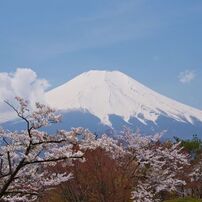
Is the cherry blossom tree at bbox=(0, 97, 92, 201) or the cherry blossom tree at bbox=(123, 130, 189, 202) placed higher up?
the cherry blossom tree at bbox=(123, 130, 189, 202)

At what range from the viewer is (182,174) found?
34.0m

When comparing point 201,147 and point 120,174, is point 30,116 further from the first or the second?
point 201,147

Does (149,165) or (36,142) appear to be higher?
(149,165)

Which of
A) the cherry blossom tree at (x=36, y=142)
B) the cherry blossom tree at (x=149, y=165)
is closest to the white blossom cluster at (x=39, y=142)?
the cherry blossom tree at (x=36, y=142)

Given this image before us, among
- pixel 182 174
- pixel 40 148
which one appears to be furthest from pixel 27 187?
pixel 182 174

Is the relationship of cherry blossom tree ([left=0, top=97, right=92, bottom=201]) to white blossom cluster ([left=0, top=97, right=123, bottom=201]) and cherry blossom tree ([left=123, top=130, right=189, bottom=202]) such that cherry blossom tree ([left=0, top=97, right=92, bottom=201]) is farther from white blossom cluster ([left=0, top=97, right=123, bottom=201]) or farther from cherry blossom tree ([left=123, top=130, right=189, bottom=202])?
cherry blossom tree ([left=123, top=130, right=189, bottom=202])

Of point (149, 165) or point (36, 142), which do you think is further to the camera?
point (149, 165)

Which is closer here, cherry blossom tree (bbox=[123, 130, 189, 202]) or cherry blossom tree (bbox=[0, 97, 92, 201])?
cherry blossom tree (bbox=[0, 97, 92, 201])

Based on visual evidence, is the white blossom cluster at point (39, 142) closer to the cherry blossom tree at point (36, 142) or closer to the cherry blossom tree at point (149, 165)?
the cherry blossom tree at point (36, 142)

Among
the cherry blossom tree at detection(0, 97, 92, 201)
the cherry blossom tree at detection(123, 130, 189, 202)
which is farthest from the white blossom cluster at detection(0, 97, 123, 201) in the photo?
the cherry blossom tree at detection(123, 130, 189, 202)

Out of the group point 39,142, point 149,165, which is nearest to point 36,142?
point 39,142

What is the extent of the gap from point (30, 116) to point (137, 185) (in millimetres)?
15050

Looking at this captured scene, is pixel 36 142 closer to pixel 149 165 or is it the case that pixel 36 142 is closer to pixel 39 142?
pixel 39 142

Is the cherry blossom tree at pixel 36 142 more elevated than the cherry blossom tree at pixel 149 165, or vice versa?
the cherry blossom tree at pixel 149 165
